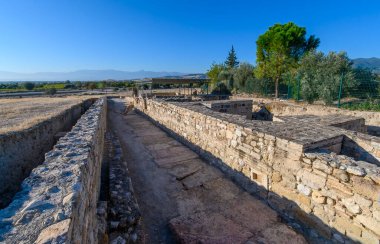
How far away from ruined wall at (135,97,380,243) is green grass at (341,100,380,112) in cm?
796

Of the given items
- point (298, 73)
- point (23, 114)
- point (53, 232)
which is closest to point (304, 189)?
point (53, 232)

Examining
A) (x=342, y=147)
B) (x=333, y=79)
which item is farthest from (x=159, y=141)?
(x=333, y=79)

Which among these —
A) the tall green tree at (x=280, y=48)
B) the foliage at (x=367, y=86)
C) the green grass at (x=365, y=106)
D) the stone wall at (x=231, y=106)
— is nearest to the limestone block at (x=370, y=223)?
the stone wall at (x=231, y=106)

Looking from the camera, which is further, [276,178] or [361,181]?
→ [276,178]

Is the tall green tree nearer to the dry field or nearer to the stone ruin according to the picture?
the stone ruin

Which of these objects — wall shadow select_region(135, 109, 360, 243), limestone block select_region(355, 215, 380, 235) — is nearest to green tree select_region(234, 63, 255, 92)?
wall shadow select_region(135, 109, 360, 243)

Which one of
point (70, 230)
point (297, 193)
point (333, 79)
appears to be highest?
point (333, 79)

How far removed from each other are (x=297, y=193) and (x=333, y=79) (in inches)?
444

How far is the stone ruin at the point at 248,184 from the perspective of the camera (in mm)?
1431

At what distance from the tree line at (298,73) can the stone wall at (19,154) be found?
1353cm

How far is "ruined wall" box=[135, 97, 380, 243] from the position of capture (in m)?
2.64

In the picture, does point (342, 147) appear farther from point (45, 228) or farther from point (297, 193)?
point (45, 228)

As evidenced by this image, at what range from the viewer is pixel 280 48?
67.8 ft

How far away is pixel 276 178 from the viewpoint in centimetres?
379
